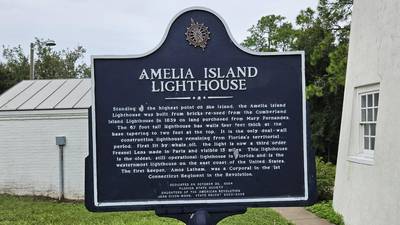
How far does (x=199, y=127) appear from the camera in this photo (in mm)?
4492

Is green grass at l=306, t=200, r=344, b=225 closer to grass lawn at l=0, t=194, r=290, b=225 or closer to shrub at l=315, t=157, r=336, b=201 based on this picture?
grass lawn at l=0, t=194, r=290, b=225

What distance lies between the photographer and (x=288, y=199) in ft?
14.7

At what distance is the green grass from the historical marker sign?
19.5 feet

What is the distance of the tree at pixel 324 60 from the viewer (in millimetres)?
17688

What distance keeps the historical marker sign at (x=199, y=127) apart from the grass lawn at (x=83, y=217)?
4.48 m

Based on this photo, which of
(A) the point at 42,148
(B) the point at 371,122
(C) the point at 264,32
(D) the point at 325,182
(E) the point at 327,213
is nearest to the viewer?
(B) the point at 371,122

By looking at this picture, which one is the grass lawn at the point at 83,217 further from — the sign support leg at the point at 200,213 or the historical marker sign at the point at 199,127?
the historical marker sign at the point at 199,127

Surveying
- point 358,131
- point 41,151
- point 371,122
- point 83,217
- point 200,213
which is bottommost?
point 83,217

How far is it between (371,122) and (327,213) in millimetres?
2582

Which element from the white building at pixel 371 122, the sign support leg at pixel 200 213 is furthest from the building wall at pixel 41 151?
the sign support leg at pixel 200 213

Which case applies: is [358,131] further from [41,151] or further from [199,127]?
[41,151]

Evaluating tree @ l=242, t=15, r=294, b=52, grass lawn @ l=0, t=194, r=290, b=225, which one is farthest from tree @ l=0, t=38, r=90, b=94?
grass lawn @ l=0, t=194, r=290, b=225

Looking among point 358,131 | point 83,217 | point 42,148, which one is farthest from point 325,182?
point 42,148

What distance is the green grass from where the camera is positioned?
32.9ft
